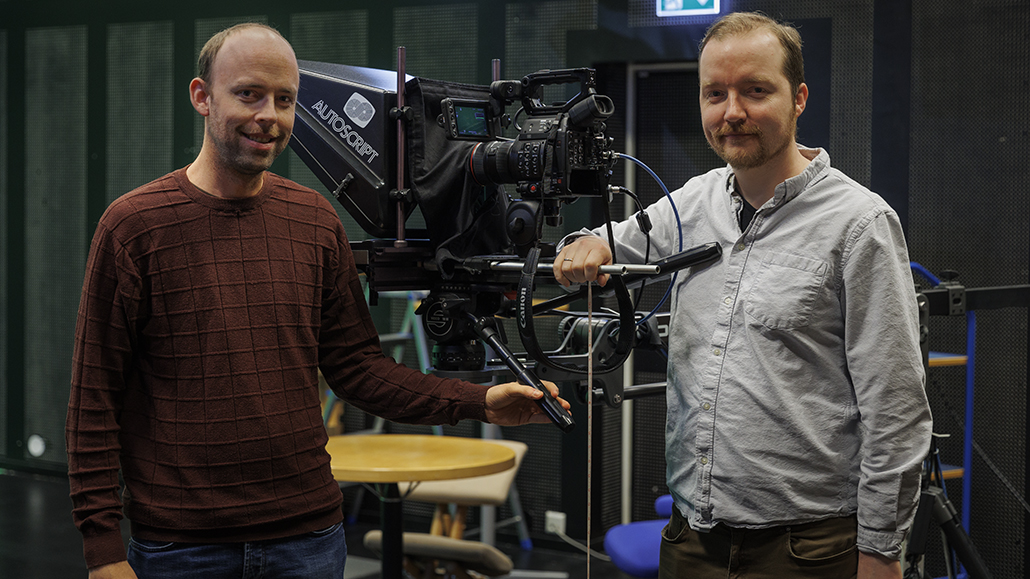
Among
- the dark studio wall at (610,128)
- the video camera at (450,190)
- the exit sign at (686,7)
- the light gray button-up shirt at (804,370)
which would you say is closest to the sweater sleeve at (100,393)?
the video camera at (450,190)

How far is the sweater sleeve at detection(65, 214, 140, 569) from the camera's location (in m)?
1.54

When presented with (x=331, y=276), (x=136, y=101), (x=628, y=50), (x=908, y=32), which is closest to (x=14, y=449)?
(x=136, y=101)

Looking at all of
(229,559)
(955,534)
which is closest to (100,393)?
(229,559)

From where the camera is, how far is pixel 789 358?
1.61 metres

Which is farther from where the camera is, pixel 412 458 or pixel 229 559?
pixel 412 458

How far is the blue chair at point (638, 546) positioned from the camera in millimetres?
2781

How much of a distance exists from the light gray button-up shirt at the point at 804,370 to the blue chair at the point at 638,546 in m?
1.05

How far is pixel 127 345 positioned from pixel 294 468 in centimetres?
35

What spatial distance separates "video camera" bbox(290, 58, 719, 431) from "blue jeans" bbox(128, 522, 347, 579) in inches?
19.3

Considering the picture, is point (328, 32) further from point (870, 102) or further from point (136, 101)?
point (870, 102)

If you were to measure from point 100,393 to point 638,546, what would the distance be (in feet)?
5.84

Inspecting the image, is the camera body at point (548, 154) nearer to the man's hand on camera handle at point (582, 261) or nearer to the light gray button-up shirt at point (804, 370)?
the man's hand on camera handle at point (582, 261)

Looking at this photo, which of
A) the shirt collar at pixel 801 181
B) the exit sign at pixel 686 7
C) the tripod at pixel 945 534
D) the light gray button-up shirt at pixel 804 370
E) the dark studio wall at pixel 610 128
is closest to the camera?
the light gray button-up shirt at pixel 804 370

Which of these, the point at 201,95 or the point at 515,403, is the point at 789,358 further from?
the point at 201,95
